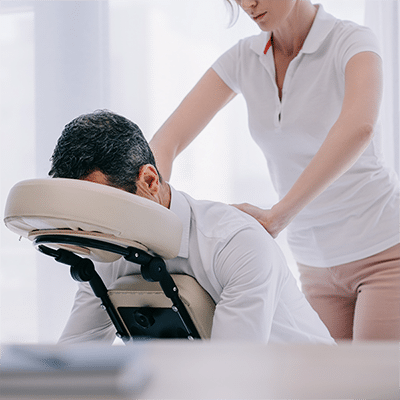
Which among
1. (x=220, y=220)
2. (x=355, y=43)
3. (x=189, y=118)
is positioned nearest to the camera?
(x=220, y=220)

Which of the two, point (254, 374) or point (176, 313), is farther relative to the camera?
point (176, 313)

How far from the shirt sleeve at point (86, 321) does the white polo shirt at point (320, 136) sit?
63cm

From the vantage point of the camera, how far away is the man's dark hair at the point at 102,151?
878 millimetres

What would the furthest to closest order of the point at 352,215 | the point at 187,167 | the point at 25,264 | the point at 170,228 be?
the point at 25,264
the point at 187,167
the point at 352,215
the point at 170,228

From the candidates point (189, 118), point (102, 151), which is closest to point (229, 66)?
point (189, 118)

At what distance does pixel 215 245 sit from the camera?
3.05 ft

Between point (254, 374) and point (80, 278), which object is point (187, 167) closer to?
point (80, 278)

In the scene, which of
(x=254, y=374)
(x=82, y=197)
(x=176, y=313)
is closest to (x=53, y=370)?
(x=254, y=374)

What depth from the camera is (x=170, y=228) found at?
0.79 metres

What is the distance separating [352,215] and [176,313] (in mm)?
655

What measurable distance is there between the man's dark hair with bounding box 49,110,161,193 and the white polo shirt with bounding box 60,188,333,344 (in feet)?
0.46

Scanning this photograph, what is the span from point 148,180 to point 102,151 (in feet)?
0.34

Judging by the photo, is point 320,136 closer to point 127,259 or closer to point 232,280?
point 232,280

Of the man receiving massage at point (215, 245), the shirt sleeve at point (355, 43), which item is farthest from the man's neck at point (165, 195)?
the shirt sleeve at point (355, 43)
